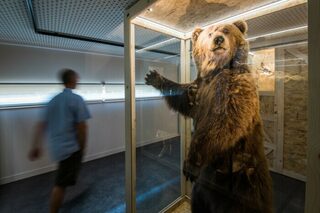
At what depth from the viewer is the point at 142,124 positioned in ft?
4.84

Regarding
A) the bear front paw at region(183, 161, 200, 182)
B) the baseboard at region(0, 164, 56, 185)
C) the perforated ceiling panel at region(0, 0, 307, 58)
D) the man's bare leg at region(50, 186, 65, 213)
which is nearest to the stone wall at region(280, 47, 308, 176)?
the perforated ceiling panel at region(0, 0, 307, 58)

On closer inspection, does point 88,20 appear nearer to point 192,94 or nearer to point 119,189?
point 192,94

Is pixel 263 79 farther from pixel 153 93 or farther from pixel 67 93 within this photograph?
pixel 67 93

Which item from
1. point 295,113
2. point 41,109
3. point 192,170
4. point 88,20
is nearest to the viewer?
point 295,113

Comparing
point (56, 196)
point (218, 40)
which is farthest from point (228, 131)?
point (56, 196)

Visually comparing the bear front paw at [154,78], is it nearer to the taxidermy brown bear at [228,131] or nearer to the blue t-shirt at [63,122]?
the taxidermy brown bear at [228,131]

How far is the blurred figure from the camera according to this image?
164 centimetres

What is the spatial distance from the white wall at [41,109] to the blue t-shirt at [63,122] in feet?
2.41

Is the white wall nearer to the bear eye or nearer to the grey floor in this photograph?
the grey floor

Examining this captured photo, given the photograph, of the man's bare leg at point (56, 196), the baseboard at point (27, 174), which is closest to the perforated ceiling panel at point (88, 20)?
the man's bare leg at point (56, 196)

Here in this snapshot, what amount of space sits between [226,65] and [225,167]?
59 centimetres

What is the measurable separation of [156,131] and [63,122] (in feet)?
2.99

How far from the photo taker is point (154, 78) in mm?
1374

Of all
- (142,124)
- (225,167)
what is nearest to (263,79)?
(225,167)
